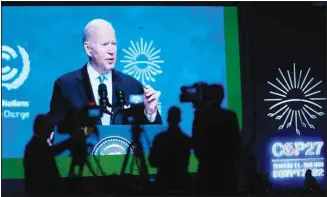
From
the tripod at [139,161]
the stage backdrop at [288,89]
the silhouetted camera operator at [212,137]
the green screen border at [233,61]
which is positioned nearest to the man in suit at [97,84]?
the tripod at [139,161]

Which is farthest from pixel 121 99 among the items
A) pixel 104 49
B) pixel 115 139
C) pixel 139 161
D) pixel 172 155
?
pixel 172 155

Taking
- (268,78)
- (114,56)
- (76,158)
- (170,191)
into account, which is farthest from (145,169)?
(268,78)

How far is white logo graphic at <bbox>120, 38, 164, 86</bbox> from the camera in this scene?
5.60 meters

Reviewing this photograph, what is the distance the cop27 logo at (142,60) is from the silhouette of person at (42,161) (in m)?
0.87

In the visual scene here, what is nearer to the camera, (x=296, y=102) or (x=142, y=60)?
(x=142, y=60)

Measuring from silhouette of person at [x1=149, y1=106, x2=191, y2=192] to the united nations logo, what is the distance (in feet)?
0.89

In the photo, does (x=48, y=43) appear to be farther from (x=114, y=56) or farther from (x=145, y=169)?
(x=145, y=169)

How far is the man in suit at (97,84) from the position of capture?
554cm

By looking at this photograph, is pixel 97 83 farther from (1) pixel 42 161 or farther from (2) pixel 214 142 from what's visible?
(2) pixel 214 142

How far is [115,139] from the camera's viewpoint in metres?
5.57

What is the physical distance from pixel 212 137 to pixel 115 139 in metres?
0.91

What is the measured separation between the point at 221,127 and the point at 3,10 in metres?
2.30

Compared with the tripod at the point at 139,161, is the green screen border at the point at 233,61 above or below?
above

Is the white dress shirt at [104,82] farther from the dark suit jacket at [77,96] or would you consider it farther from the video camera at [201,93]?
the video camera at [201,93]
